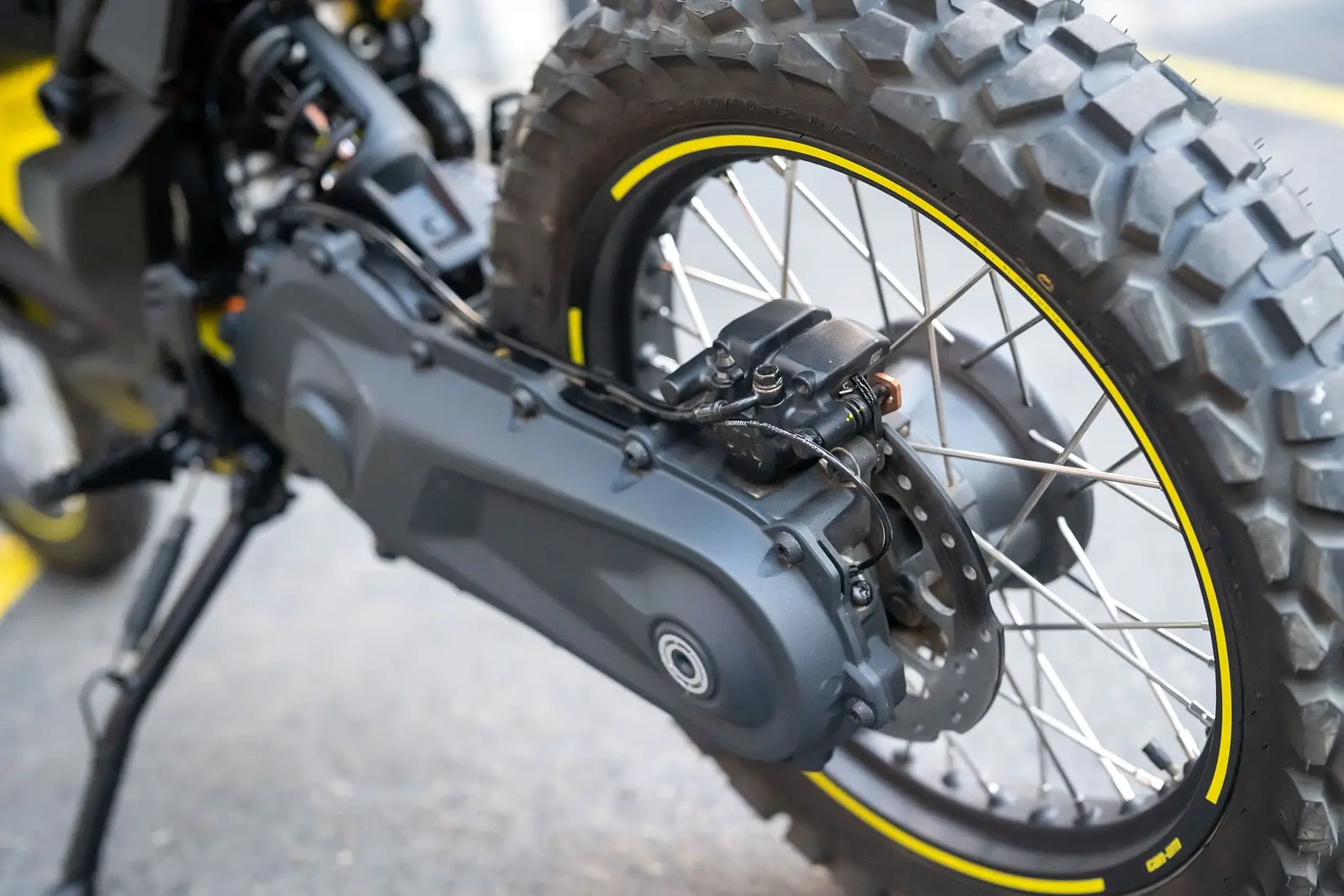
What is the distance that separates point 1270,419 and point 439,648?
55.6 inches

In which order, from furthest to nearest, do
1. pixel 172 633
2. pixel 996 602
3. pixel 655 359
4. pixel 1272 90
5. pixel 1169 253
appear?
pixel 1272 90 → pixel 996 602 → pixel 172 633 → pixel 655 359 → pixel 1169 253

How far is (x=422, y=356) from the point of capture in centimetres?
110

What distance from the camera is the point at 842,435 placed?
2.93 ft

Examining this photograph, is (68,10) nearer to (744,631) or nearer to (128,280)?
(128,280)

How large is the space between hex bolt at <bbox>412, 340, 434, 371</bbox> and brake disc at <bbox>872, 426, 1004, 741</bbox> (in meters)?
0.43

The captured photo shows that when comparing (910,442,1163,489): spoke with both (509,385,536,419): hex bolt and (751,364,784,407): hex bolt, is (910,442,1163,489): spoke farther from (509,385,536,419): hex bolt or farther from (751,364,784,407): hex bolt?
(509,385,536,419): hex bolt

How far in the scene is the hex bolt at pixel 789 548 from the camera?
34.6 inches

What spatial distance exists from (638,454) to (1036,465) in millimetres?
313

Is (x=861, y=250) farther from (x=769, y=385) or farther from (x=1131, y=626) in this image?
(x=1131, y=626)

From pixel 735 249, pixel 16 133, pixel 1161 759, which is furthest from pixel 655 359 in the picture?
pixel 16 133

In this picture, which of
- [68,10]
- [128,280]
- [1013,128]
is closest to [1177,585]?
[1013,128]

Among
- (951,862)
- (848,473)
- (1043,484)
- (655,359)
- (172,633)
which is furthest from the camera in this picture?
(172,633)

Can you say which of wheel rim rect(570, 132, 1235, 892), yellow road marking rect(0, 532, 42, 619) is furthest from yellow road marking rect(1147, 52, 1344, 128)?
yellow road marking rect(0, 532, 42, 619)

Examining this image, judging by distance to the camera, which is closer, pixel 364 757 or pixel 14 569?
pixel 364 757
